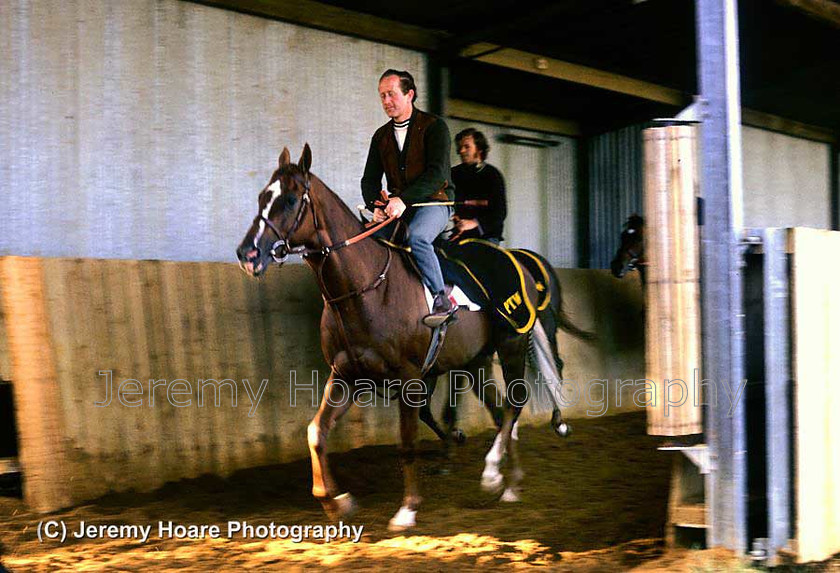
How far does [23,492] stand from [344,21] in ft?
20.4

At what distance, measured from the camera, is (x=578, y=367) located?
1023 centimetres

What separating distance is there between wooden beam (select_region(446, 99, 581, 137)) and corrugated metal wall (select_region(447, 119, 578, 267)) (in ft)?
0.42

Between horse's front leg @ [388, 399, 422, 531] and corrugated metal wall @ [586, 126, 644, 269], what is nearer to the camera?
horse's front leg @ [388, 399, 422, 531]

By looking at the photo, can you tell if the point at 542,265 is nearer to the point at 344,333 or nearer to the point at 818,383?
the point at 344,333

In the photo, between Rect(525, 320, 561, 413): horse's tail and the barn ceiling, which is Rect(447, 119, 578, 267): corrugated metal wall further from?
Rect(525, 320, 561, 413): horse's tail

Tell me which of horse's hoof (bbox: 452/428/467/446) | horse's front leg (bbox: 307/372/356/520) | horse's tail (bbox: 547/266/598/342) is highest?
horse's tail (bbox: 547/266/598/342)

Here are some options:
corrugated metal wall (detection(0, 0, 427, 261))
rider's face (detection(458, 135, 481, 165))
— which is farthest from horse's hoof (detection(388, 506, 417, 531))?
corrugated metal wall (detection(0, 0, 427, 261))

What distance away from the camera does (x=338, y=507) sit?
543 cm

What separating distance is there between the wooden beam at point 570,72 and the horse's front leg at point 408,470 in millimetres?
6254

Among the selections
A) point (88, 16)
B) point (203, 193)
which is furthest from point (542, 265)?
point (88, 16)

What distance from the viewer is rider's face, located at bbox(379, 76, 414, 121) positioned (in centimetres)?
574

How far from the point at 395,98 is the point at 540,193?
9376 mm

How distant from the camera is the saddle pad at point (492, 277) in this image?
6.43m

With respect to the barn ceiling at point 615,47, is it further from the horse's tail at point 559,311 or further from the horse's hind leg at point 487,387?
the horse's hind leg at point 487,387
